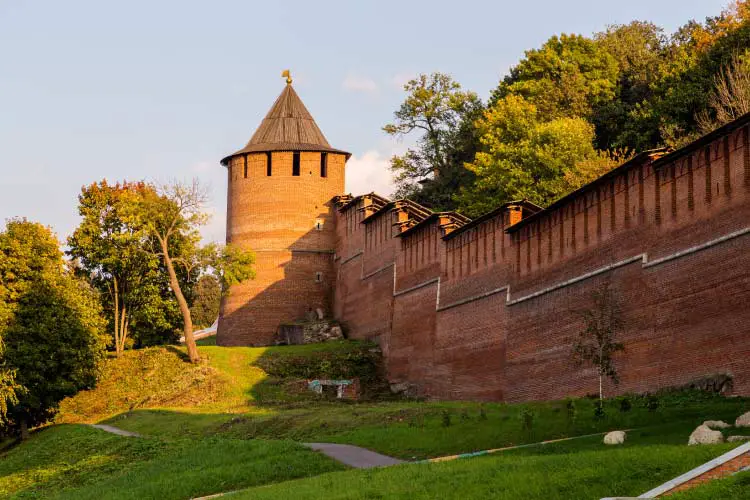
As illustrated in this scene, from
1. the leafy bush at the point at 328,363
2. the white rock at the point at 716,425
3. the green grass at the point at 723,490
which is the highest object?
the leafy bush at the point at 328,363

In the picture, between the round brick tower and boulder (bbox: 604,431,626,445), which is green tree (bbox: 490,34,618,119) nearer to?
the round brick tower

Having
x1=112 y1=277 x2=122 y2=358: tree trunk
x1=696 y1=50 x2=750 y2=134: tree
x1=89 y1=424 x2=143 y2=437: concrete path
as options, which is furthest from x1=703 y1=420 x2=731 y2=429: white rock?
x1=112 y1=277 x2=122 y2=358: tree trunk

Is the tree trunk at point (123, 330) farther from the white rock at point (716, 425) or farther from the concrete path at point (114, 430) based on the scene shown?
the white rock at point (716, 425)

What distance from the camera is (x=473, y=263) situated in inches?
1289

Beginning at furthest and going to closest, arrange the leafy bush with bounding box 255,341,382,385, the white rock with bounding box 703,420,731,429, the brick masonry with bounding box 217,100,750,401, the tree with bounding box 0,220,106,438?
the leafy bush with bounding box 255,341,382,385 → the tree with bounding box 0,220,106,438 → the brick masonry with bounding box 217,100,750,401 → the white rock with bounding box 703,420,731,429

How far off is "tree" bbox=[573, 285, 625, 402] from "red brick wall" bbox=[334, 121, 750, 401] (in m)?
0.32

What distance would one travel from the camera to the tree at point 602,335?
21984mm

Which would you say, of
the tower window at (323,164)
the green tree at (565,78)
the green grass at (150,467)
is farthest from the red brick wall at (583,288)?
the green tree at (565,78)

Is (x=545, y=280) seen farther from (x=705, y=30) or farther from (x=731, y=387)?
(x=705, y=30)

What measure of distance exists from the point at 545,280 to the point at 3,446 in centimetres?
1892

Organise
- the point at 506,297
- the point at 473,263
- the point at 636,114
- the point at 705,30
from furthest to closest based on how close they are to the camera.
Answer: the point at 705,30
the point at 636,114
the point at 473,263
the point at 506,297

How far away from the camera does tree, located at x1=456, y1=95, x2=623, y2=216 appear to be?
42.6m

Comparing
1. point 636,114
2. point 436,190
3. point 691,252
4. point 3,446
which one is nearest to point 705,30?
point 636,114

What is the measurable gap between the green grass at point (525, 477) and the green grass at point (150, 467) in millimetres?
2489
